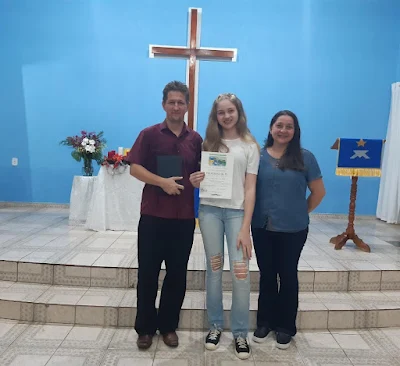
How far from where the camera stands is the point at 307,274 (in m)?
2.94

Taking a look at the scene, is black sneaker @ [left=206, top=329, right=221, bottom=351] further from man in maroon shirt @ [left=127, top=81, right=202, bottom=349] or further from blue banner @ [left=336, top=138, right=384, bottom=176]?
blue banner @ [left=336, top=138, right=384, bottom=176]

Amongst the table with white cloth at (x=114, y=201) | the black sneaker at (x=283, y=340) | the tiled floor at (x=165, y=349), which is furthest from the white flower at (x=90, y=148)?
the black sneaker at (x=283, y=340)

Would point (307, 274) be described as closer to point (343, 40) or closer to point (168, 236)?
point (168, 236)

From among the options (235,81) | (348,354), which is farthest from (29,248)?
(235,81)

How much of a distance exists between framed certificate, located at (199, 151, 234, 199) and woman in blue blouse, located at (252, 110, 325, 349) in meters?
0.25

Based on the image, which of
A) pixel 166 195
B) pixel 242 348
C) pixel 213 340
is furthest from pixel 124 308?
pixel 166 195

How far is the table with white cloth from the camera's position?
4008 millimetres

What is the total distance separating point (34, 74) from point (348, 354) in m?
5.17

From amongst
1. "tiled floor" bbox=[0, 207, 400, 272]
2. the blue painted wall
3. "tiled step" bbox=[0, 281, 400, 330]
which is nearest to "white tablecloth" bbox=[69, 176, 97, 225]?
"tiled floor" bbox=[0, 207, 400, 272]

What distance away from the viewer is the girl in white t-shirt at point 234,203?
77.1 inches

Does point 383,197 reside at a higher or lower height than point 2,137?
lower

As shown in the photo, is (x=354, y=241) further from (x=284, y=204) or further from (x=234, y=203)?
(x=234, y=203)

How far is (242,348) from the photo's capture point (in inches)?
83.7

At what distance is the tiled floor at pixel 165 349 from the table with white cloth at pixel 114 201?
5.40 feet
